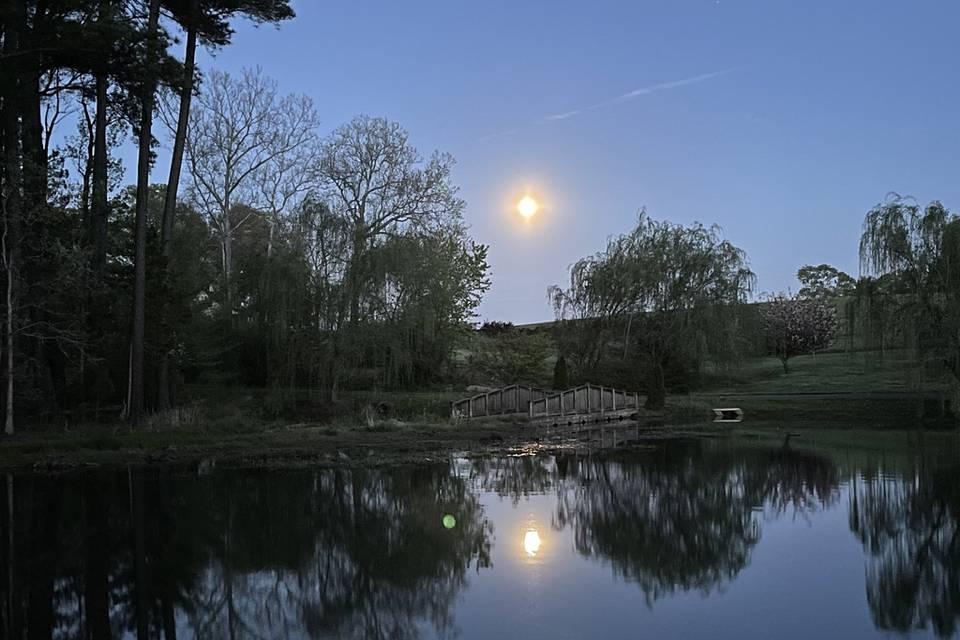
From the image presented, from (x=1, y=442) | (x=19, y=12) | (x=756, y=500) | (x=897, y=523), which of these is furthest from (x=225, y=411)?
(x=897, y=523)

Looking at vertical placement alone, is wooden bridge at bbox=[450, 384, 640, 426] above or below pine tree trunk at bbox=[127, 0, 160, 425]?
below

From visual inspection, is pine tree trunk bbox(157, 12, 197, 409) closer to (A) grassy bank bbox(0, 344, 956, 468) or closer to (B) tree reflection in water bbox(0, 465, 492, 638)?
(A) grassy bank bbox(0, 344, 956, 468)

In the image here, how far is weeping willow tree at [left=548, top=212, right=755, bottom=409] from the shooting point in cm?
4422

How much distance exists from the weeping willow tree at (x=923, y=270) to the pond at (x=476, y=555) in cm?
1637

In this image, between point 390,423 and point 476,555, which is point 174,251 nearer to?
point 390,423

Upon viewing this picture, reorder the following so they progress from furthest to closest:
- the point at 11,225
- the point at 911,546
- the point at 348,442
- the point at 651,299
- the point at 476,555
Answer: the point at 651,299, the point at 348,442, the point at 11,225, the point at 911,546, the point at 476,555

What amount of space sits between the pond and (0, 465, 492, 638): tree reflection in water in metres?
0.04

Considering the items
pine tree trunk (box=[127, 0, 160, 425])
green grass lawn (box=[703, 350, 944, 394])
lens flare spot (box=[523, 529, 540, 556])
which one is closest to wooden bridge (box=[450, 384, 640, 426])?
green grass lawn (box=[703, 350, 944, 394])

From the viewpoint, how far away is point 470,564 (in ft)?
32.5

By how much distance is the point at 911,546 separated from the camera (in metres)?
11.2

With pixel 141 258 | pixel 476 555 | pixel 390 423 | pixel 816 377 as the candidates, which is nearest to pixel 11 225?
pixel 141 258

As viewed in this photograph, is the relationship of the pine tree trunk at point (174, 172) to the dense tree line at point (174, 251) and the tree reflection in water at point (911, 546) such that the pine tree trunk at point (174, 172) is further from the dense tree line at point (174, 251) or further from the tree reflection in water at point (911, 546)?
the tree reflection in water at point (911, 546)

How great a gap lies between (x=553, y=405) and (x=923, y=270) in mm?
15763

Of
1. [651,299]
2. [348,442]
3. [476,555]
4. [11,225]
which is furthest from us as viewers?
[651,299]
